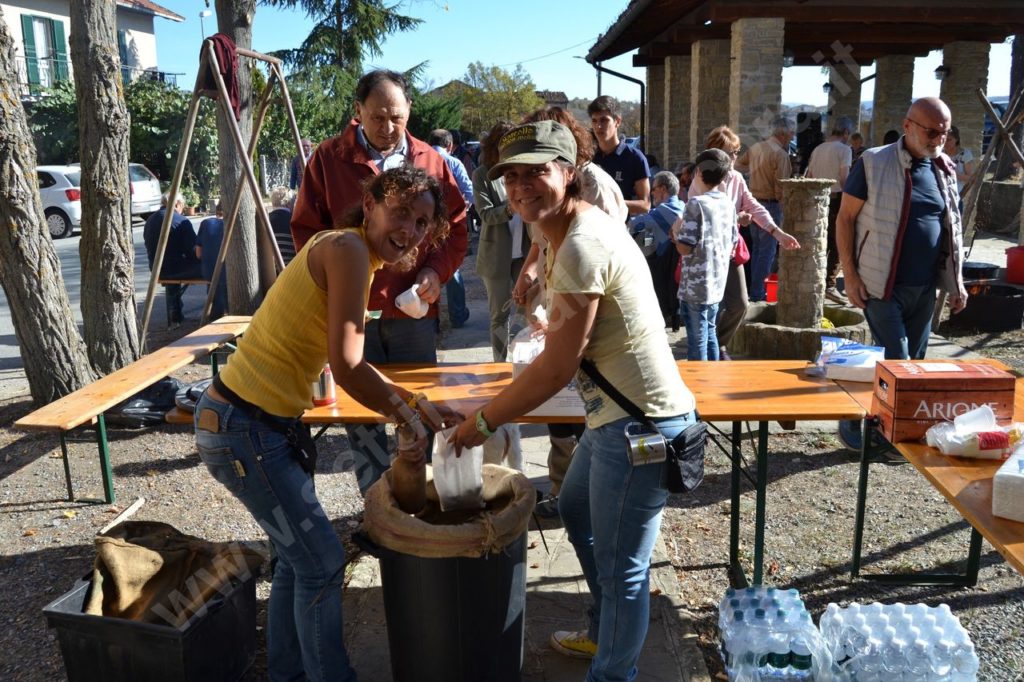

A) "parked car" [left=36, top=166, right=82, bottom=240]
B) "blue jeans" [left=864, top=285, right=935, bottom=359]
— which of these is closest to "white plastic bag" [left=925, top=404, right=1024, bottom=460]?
"blue jeans" [left=864, top=285, right=935, bottom=359]

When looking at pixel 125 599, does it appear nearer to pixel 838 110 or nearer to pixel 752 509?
pixel 752 509

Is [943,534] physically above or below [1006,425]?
below

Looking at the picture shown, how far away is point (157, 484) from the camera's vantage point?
4832 mm

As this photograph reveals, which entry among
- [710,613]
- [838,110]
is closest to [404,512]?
[710,613]

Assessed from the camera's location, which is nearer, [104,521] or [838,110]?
[104,521]

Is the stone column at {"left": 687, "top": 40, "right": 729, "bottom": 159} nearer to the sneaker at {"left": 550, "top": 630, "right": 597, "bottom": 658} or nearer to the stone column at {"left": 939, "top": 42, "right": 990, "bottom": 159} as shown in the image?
the stone column at {"left": 939, "top": 42, "right": 990, "bottom": 159}

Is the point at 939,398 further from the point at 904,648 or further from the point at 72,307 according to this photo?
the point at 72,307

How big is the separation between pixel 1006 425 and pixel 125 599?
2.85 meters

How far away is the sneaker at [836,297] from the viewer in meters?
8.92

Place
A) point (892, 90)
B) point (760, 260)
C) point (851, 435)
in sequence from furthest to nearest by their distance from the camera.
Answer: point (892, 90) < point (760, 260) < point (851, 435)

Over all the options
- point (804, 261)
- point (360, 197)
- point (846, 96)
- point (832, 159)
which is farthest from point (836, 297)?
point (846, 96)

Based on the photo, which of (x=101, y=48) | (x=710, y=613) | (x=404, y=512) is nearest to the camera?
(x=404, y=512)

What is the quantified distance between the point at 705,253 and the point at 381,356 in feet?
7.44

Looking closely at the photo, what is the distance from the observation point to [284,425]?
2428 millimetres
